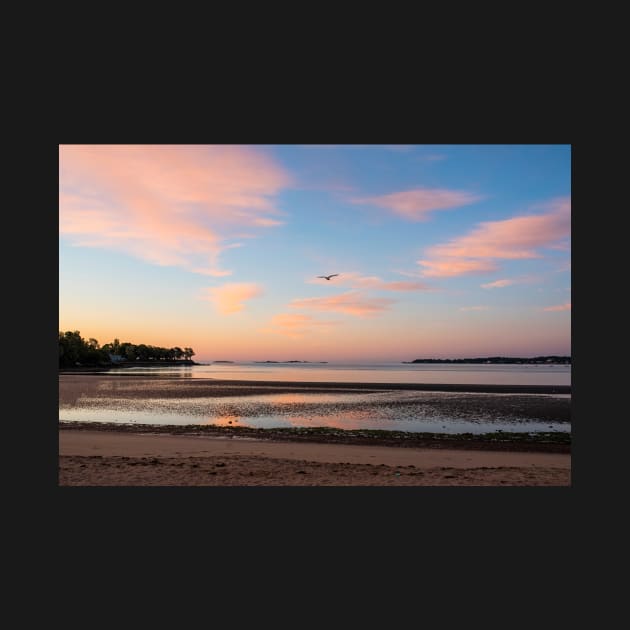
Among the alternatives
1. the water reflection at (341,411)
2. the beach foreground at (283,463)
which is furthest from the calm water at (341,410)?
the beach foreground at (283,463)

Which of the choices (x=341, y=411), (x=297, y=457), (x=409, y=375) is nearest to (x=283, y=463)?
(x=297, y=457)

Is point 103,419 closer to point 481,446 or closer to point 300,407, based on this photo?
point 300,407

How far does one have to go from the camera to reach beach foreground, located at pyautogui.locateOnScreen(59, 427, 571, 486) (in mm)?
12484

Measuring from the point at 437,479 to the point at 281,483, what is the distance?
14.1 feet

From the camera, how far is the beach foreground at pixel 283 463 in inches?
492

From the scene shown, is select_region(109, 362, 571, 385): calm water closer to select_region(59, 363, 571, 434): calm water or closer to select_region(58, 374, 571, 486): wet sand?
select_region(59, 363, 571, 434): calm water

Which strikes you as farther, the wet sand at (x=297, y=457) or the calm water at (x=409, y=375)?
the calm water at (x=409, y=375)

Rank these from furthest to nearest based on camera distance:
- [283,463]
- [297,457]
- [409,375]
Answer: [409,375], [297,457], [283,463]

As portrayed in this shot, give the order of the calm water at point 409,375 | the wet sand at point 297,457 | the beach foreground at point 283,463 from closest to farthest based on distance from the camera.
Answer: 1. the beach foreground at point 283,463
2. the wet sand at point 297,457
3. the calm water at point 409,375

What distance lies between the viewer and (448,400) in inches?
1468

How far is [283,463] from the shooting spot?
1441 centimetres

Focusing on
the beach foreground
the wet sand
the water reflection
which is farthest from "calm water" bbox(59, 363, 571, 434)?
the beach foreground

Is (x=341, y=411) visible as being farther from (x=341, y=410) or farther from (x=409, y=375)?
(x=409, y=375)

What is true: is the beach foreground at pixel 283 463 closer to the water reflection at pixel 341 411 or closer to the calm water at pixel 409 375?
the water reflection at pixel 341 411
